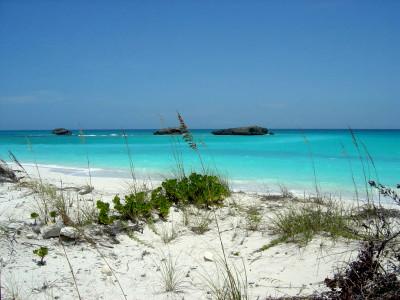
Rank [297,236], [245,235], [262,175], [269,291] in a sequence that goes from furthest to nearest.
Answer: [262,175], [245,235], [297,236], [269,291]

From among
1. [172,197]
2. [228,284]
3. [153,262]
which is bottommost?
[153,262]

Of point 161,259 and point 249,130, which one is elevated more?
point 249,130

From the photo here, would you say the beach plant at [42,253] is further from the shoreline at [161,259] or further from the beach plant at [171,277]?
the beach plant at [171,277]

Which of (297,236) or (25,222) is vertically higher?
(25,222)

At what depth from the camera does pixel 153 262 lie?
2740 mm

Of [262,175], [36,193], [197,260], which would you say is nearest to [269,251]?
[197,260]

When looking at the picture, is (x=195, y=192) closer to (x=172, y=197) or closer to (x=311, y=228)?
(x=172, y=197)

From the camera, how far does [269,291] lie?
7.47 ft

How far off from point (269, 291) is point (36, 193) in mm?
3368

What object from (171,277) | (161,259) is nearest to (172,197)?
(161,259)

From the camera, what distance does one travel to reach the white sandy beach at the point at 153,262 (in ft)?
7.28

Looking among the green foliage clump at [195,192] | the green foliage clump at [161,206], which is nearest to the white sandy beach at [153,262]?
the green foliage clump at [161,206]

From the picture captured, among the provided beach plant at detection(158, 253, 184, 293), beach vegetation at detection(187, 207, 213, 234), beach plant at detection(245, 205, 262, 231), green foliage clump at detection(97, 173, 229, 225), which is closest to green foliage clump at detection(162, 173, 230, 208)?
green foliage clump at detection(97, 173, 229, 225)

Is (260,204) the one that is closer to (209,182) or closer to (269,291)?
(209,182)
